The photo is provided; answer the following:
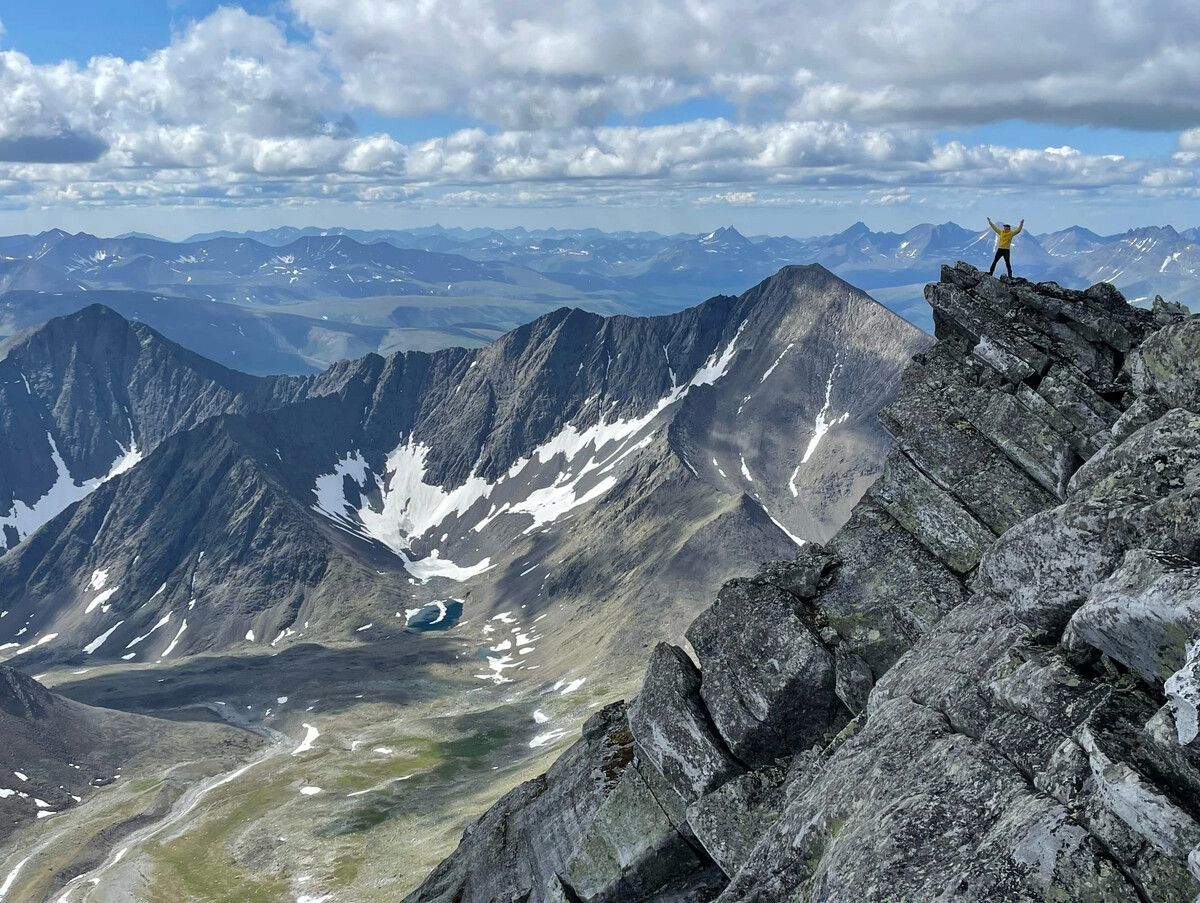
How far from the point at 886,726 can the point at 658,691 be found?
12.9 metres

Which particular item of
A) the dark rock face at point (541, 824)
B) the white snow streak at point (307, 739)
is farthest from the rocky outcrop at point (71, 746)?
the dark rock face at point (541, 824)

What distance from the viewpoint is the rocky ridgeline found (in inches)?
672

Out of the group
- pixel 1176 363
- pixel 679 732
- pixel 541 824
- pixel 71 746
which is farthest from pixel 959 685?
pixel 71 746

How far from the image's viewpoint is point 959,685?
22766 mm

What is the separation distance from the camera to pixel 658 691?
115ft

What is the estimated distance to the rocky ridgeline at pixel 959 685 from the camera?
17062 millimetres

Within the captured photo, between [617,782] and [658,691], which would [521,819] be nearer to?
[617,782]

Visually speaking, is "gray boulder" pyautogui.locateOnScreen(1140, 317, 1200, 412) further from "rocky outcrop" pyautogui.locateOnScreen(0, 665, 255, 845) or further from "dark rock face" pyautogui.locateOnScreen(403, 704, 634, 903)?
"rocky outcrop" pyautogui.locateOnScreen(0, 665, 255, 845)

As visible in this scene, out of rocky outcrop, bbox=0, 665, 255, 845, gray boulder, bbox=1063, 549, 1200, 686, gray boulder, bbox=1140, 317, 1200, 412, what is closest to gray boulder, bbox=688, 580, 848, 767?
gray boulder, bbox=1063, 549, 1200, 686

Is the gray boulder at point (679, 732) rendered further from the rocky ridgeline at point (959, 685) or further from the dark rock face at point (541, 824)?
the dark rock face at point (541, 824)

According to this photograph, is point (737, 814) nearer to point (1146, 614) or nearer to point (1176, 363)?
point (1146, 614)

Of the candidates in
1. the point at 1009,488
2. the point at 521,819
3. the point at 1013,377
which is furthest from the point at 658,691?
the point at 1013,377

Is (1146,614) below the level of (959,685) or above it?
above

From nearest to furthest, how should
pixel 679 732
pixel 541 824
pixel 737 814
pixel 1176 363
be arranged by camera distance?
1. pixel 1176 363
2. pixel 737 814
3. pixel 679 732
4. pixel 541 824
